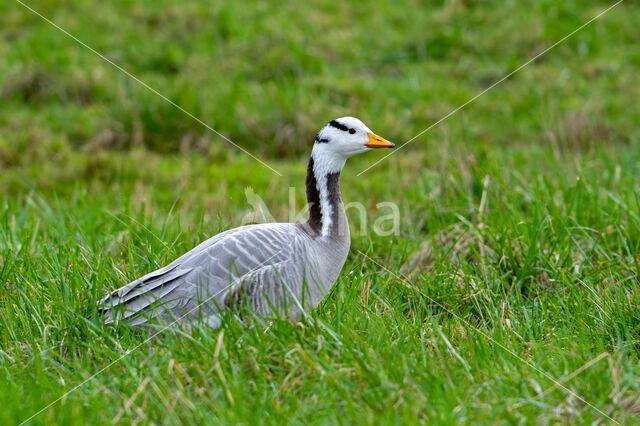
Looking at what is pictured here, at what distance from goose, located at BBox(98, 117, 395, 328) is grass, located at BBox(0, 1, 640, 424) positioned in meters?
0.15

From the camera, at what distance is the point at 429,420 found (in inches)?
131

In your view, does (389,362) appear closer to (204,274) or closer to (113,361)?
(204,274)

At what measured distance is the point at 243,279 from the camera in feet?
13.7

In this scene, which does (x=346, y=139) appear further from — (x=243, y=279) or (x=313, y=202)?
(x=243, y=279)

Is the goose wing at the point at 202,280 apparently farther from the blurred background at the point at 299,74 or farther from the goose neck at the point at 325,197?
the blurred background at the point at 299,74

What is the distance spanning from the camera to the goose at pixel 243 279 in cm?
414

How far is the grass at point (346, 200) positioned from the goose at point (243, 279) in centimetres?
15

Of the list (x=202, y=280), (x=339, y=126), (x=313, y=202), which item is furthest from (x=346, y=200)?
(x=202, y=280)

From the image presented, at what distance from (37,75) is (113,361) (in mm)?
7148

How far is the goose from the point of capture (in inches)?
163

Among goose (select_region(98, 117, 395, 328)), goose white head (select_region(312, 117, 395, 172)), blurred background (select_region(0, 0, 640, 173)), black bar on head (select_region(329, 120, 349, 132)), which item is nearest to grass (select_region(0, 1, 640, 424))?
blurred background (select_region(0, 0, 640, 173))

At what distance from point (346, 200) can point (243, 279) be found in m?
3.52

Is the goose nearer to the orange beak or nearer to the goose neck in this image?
the orange beak

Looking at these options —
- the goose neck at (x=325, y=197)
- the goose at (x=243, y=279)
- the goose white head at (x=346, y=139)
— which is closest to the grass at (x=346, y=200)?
the goose at (x=243, y=279)
